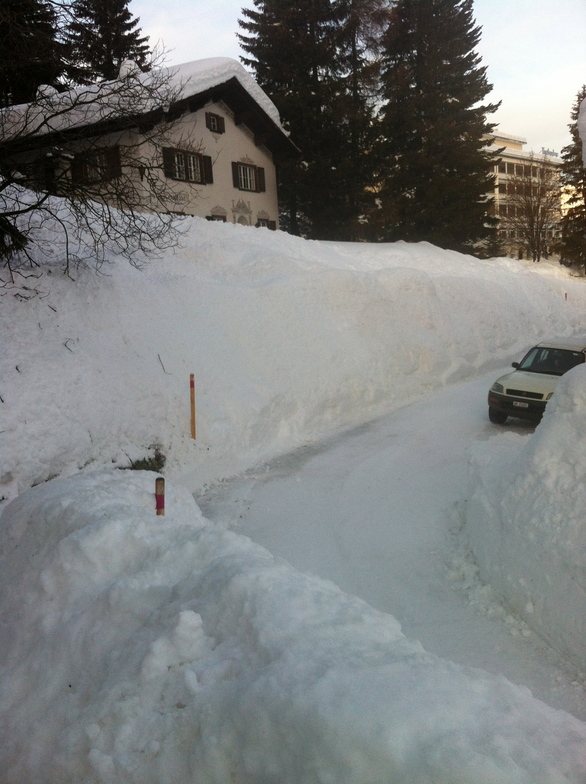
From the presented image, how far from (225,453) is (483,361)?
1093cm

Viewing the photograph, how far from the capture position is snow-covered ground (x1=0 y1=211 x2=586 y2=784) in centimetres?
257

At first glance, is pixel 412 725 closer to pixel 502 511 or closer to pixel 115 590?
pixel 115 590

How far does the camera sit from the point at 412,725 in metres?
2.47

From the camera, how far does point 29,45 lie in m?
9.70

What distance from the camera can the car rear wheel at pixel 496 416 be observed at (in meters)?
12.0

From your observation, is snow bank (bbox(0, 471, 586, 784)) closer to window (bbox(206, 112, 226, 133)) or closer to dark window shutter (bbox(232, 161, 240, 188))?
window (bbox(206, 112, 226, 133))

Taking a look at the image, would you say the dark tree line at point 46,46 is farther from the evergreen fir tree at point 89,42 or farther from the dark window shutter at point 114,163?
the dark window shutter at point 114,163

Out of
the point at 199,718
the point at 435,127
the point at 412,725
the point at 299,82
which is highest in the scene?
the point at 299,82

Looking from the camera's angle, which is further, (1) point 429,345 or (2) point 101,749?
(1) point 429,345

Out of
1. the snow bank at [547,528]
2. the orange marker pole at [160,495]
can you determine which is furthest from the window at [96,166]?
the snow bank at [547,528]

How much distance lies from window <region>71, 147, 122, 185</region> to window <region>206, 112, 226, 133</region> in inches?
662

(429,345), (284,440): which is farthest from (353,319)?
(284,440)

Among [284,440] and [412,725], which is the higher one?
[412,725]

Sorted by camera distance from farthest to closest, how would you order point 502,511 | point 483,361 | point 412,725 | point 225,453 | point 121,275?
point 483,361, point 121,275, point 225,453, point 502,511, point 412,725
